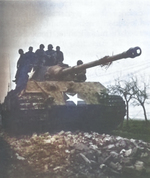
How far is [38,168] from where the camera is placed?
18.6 feet

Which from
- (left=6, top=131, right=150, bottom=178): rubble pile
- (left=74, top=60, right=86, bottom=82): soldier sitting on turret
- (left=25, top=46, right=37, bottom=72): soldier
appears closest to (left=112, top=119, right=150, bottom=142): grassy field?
(left=6, top=131, right=150, bottom=178): rubble pile

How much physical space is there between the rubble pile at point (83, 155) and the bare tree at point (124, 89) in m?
0.80

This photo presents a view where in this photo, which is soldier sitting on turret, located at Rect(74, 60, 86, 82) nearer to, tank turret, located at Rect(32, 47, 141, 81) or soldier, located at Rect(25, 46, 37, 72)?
tank turret, located at Rect(32, 47, 141, 81)

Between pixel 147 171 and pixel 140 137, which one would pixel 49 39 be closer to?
pixel 140 137

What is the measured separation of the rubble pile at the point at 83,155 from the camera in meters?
5.67

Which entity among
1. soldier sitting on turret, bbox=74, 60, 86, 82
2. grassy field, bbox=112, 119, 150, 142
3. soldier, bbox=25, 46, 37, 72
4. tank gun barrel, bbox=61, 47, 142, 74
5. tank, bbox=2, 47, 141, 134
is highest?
soldier, bbox=25, 46, 37, 72

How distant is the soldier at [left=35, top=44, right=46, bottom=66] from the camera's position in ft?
21.4

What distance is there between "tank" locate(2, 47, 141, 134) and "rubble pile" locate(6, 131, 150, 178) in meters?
0.35

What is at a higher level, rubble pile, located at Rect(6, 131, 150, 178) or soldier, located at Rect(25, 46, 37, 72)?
soldier, located at Rect(25, 46, 37, 72)

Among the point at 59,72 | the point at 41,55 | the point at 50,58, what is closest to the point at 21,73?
the point at 41,55

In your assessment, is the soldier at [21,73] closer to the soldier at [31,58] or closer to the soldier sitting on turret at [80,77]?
the soldier at [31,58]

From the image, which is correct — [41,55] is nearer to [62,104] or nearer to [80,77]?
[80,77]

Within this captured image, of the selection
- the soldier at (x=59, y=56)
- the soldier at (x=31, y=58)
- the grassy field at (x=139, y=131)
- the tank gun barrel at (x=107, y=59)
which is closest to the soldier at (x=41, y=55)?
the soldier at (x=31, y=58)

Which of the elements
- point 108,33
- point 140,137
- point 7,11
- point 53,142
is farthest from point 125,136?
point 7,11
